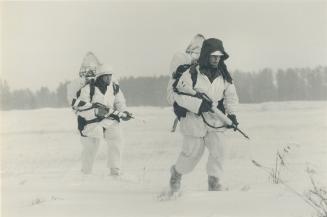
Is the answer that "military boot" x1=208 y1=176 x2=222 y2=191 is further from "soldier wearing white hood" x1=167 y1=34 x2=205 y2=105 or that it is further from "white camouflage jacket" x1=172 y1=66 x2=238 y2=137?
"soldier wearing white hood" x1=167 y1=34 x2=205 y2=105

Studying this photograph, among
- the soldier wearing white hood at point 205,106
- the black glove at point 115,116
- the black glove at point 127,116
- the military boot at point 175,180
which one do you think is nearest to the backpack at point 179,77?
the soldier wearing white hood at point 205,106

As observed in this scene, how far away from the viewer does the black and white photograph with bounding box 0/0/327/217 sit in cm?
583

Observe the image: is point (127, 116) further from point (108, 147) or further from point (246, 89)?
point (246, 89)

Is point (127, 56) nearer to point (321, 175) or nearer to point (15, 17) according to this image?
point (15, 17)

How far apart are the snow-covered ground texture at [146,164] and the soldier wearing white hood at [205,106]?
16 centimetres

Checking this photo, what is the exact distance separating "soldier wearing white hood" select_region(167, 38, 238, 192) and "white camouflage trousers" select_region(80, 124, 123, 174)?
771mm

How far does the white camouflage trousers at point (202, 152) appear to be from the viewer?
224 inches

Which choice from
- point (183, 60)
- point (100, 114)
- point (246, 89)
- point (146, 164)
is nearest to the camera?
point (183, 60)

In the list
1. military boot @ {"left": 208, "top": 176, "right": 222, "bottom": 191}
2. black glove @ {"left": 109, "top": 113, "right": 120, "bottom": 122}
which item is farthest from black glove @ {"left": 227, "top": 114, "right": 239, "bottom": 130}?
black glove @ {"left": 109, "top": 113, "right": 120, "bottom": 122}

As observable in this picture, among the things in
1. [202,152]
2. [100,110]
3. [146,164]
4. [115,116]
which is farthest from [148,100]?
[202,152]

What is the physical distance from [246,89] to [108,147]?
59.8 inches

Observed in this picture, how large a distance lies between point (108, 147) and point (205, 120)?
1201mm

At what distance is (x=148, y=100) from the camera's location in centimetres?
614

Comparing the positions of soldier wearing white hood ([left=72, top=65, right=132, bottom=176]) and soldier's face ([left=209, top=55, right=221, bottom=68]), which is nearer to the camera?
soldier's face ([left=209, top=55, right=221, bottom=68])
